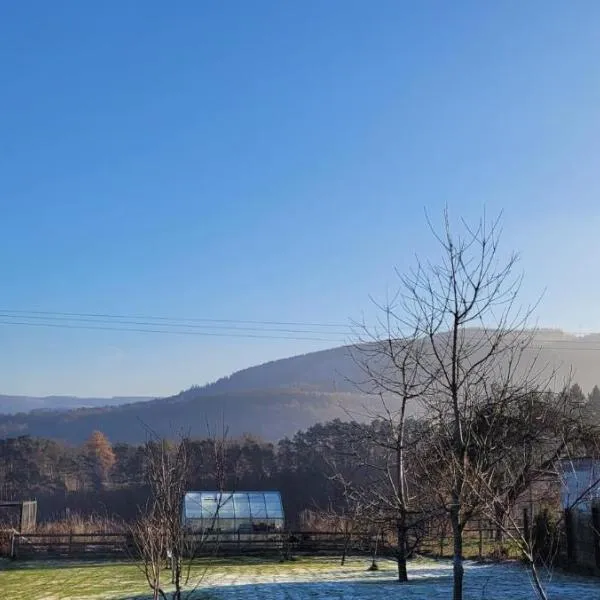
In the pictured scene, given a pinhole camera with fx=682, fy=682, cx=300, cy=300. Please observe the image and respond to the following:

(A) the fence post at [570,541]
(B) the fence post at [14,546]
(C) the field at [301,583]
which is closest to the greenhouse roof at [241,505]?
(B) the fence post at [14,546]

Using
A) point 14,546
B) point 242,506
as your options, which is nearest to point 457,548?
point 14,546

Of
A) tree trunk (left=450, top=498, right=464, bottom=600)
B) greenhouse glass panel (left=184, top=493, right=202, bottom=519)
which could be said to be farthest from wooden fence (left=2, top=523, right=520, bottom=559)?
tree trunk (left=450, top=498, right=464, bottom=600)

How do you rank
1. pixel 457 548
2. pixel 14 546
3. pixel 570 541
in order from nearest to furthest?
pixel 457 548 < pixel 570 541 < pixel 14 546

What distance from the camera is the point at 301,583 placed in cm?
1523

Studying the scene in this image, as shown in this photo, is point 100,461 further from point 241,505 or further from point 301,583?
point 301,583

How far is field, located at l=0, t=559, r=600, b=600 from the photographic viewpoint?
1272cm

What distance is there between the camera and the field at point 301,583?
12.7 meters

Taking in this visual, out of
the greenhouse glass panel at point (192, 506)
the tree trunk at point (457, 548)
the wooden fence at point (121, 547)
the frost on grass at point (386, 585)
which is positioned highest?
the tree trunk at point (457, 548)

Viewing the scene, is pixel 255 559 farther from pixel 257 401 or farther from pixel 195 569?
pixel 257 401

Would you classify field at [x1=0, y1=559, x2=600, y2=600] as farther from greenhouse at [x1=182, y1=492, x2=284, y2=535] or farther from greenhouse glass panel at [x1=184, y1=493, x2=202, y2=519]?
greenhouse at [x1=182, y1=492, x2=284, y2=535]

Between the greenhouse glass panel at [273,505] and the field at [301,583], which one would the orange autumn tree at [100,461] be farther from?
the field at [301,583]

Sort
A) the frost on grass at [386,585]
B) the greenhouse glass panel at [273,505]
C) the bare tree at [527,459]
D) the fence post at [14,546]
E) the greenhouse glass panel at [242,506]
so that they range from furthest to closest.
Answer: the greenhouse glass panel at [273,505] → the greenhouse glass panel at [242,506] → the fence post at [14,546] → the frost on grass at [386,585] → the bare tree at [527,459]

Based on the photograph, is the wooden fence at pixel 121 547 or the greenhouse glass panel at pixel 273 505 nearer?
the wooden fence at pixel 121 547

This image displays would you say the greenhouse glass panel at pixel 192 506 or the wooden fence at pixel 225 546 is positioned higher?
the greenhouse glass panel at pixel 192 506
